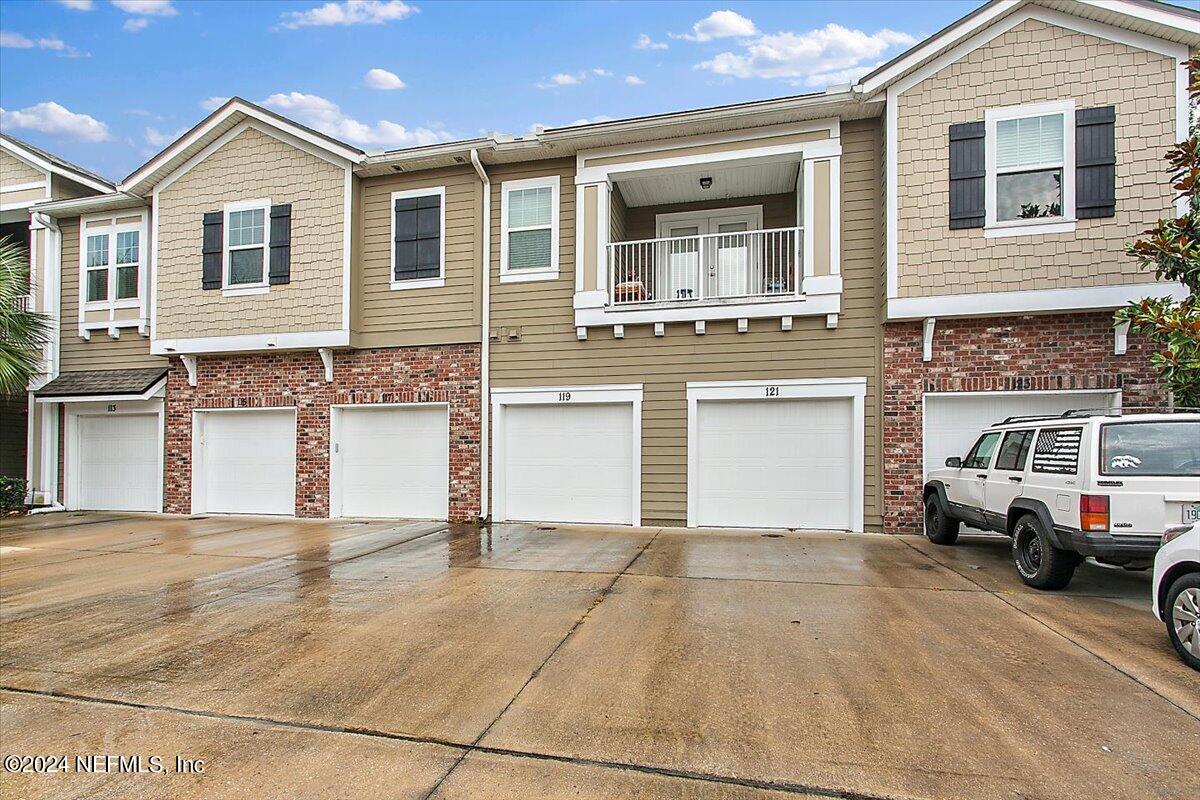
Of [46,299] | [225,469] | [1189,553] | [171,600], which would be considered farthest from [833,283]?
[46,299]

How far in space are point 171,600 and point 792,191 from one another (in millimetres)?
10667

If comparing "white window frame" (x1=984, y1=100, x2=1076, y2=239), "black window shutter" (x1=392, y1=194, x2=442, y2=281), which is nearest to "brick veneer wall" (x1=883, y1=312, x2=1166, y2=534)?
"white window frame" (x1=984, y1=100, x2=1076, y2=239)

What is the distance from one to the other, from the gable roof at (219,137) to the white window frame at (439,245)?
959mm

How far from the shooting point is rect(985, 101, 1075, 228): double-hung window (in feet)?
26.6

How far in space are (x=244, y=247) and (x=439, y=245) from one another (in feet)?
12.6

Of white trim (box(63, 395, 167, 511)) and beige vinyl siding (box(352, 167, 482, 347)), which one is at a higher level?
beige vinyl siding (box(352, 167, 482, 347))

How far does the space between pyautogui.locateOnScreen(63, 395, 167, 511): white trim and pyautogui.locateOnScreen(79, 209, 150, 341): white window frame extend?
144 cm

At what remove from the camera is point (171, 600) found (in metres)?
5.66

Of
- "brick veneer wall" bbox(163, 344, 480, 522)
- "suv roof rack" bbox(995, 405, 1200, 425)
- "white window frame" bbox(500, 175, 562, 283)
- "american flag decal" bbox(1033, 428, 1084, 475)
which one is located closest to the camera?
"american flag decal" bbox(1033, 428, 1084, 475)

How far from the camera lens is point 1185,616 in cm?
384

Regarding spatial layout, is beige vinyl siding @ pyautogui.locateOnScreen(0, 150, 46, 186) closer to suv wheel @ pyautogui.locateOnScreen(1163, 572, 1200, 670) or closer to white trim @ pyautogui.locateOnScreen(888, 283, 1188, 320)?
white trim @ pyautogui.locateOnScreen(888, 283, 1188, 320)

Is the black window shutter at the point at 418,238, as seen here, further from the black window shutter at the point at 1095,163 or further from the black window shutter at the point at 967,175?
the black window shutter at the point at 1095,163

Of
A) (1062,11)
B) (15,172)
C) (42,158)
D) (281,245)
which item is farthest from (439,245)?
(15,172)

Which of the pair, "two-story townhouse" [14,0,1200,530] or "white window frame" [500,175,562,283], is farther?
"white window frame" [500,175,562,283]
